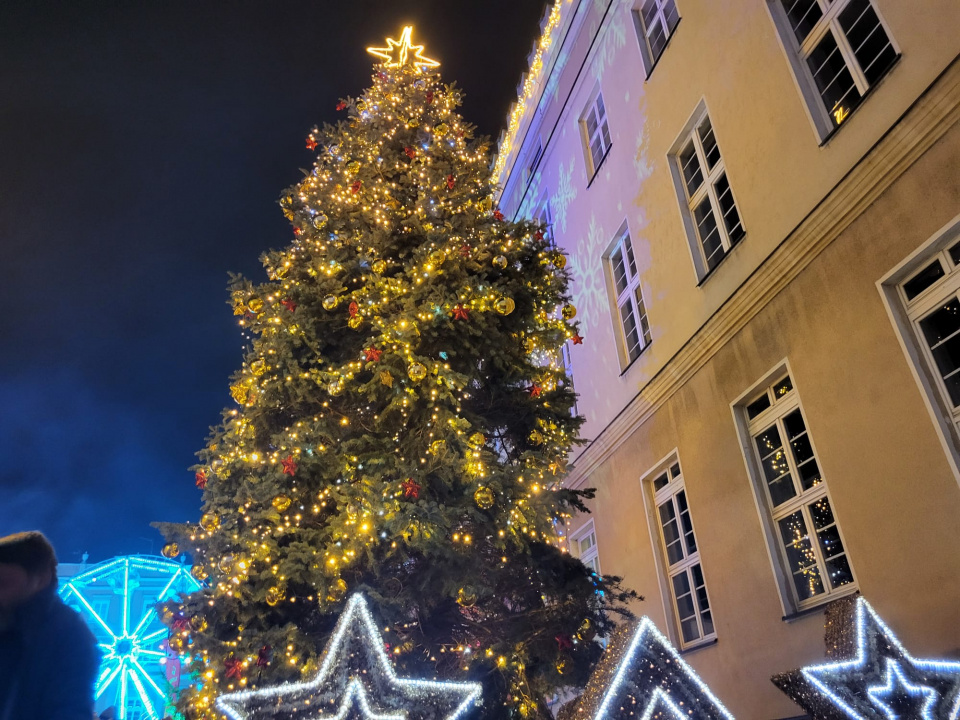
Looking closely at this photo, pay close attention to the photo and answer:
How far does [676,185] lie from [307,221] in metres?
4.79

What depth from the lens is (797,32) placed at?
20.1 ft

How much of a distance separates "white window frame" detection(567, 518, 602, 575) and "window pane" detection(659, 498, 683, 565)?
1.91 metres

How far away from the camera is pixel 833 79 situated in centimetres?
567

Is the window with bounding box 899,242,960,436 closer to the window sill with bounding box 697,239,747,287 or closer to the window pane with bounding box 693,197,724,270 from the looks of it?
the window sill with bounding box 697,239,747,287

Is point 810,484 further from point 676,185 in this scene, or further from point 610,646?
point 676,185

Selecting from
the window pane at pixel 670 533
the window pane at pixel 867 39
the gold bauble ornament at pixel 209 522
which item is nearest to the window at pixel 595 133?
the window pane at pixel 867 39

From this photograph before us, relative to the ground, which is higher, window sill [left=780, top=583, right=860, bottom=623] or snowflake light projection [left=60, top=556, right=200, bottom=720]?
snowflake light projection [left=60, top=556, right=200, bottom=720]

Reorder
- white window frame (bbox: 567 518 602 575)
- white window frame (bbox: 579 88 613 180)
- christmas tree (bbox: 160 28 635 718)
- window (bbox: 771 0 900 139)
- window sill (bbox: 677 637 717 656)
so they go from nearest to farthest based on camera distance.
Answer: christmas tree (bbox: 160 28 635 718) < window (bbox: 771 0 900 139) < window sill (bbox: 677 637 717 656) < white window frame (bbox: 567 518 602 575) < white window frame (bbox: 579 88 613 180)

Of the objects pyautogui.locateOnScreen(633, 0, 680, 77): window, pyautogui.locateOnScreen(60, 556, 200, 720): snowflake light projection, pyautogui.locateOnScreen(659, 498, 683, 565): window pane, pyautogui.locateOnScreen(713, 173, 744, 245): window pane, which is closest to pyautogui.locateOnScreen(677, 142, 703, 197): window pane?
pyautogui.locateOnScreen(713, 173, 744, 245): window pane

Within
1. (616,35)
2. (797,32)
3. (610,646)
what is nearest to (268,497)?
(610,646)

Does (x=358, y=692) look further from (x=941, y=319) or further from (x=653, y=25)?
(x=653, y=25)

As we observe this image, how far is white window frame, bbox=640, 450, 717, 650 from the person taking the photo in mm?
7113

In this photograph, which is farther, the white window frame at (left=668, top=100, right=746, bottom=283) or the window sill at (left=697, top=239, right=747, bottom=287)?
the white window frame at (left=668, top=100, right=746, bottom=283)

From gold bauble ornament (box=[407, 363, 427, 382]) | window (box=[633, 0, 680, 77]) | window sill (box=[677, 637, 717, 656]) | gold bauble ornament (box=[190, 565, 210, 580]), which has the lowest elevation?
window sill (box=[677, 637, 717, 656])
